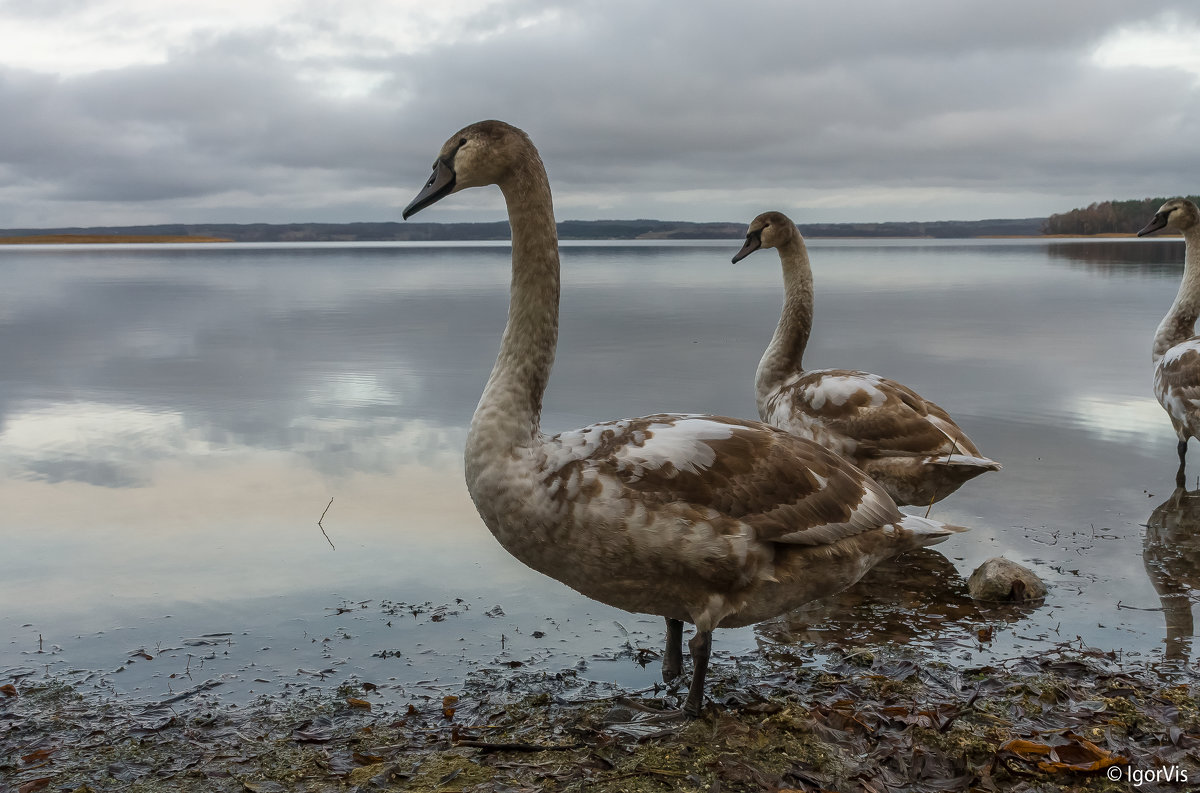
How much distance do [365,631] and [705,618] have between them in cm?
231

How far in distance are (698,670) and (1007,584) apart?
8.91 ft

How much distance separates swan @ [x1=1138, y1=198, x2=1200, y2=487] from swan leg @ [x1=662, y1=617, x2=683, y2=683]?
6.68m

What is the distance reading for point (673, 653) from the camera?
17.2ft

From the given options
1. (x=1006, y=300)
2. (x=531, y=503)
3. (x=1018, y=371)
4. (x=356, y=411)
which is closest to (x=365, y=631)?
(x=531, y=503)

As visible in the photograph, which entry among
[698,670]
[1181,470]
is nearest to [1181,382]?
[1181,470]

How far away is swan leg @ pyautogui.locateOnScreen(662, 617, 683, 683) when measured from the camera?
17.1 feet

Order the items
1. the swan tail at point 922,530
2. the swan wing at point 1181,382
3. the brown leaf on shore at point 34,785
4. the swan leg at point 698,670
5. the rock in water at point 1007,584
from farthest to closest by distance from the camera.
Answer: the swan wing at point 1181,382 → the rock in water at point 1007,584 → the swan tail at point 922,530 → the swan leg at point 698,670 → the brown leaf on shore at point 34,785

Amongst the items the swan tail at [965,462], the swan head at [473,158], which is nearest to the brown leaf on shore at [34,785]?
the swan head at [473,158]

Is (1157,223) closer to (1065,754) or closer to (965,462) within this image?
(965,462)

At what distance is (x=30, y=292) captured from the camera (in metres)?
39.1

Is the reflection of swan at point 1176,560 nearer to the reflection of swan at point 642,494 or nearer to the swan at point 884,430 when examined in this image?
the swan at point 884,430

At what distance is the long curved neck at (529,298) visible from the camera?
4.73 m

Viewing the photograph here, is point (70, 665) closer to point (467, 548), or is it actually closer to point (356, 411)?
point (467, 548)

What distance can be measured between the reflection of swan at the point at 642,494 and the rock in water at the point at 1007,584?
145cm
